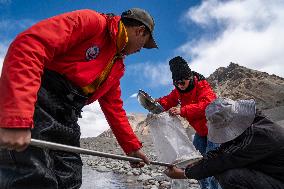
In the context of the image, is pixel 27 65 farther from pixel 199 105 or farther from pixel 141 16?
pixel 199 105

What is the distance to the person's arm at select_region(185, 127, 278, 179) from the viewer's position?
3131 millimetres

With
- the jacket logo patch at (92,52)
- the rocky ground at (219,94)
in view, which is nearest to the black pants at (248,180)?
the jacket logo patch at (92,52)

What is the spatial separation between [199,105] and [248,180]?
225 centimetres

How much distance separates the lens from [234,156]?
10.7 feet

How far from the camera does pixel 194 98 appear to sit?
5.77 meters

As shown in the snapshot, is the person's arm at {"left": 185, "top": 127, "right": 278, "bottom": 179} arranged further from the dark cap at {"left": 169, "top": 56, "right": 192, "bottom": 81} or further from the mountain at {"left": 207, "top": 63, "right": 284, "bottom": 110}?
the mountain at {"left": 207, "top": 63, "right": 284, "bottom": 110}

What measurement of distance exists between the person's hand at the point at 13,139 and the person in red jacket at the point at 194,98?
3.49m

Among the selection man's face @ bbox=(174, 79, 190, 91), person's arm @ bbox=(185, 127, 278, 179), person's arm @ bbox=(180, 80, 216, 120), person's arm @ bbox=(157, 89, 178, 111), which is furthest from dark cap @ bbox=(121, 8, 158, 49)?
person's arm @ bbox=(157, 89, 178, 111)

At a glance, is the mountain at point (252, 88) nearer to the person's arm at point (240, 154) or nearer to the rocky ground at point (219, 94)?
the rocky ground at point (219, 94)

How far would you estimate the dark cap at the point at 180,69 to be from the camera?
18.8ft

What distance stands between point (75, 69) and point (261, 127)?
149 cm

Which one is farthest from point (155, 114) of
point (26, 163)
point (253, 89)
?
point (253, 89)

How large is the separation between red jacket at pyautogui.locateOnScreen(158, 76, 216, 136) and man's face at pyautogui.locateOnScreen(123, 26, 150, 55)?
229cm

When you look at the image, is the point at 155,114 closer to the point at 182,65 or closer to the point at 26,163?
the point at 182,65
